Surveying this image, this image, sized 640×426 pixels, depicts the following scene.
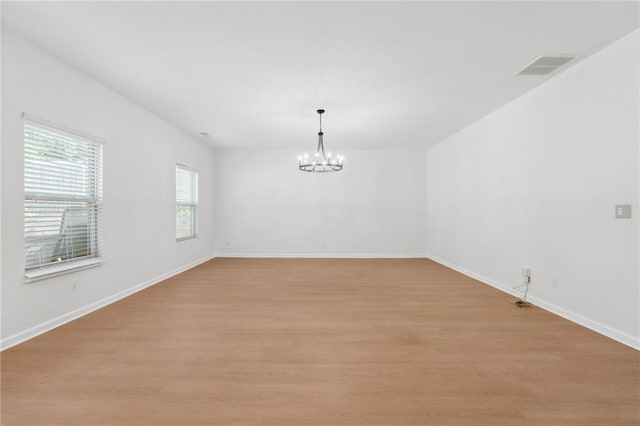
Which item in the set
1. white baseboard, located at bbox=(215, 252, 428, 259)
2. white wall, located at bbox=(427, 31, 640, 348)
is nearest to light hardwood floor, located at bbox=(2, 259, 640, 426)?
white wall, located at bbox=(427, 31, 640, 348)

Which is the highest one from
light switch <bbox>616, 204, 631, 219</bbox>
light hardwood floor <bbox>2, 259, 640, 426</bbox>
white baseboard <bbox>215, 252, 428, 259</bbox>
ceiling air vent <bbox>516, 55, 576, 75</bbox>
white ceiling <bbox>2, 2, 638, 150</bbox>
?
white ceiling <bbox>2, 2, 638, 150</bbox>

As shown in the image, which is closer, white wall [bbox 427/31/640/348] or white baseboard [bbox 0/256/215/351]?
white baseboard [bbox 0/256/215/351]

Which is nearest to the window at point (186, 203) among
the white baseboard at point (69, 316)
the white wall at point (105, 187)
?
the white wall at point (105, 187)

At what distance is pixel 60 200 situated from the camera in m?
2.95

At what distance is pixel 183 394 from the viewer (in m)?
1.80

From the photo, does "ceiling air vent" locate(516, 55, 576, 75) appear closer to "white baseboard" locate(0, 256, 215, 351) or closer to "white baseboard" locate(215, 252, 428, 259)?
"white baseboard" locate(215, 252, 428, 259)

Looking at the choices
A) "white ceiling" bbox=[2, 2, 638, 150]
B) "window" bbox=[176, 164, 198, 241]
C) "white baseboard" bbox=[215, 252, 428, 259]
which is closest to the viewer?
"white ceiling" bbox=[2, 2, 638, 150]

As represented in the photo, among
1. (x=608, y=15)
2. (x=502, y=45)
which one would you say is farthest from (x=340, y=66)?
(x=608, y=15)

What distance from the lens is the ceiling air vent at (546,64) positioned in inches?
112

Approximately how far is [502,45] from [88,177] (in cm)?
467

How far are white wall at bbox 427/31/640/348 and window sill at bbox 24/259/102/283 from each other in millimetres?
5382

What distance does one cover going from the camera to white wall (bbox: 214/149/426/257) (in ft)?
23.7

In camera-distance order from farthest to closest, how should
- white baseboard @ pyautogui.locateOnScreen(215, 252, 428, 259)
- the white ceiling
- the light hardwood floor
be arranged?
white baseboard @ pyautogui.locateOnScreen(215, 252, 428, 259) → the white ceiling → the light hardwood floor

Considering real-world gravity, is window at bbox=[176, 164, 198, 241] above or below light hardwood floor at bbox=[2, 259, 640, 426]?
above
